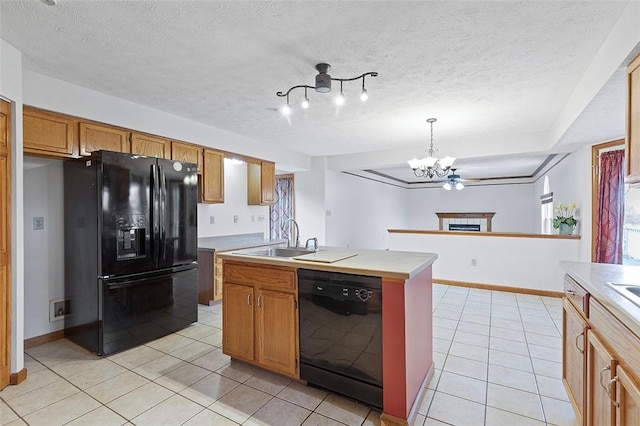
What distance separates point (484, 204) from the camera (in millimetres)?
9961

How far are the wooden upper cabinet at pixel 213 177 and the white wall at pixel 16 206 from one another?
6.32 ft

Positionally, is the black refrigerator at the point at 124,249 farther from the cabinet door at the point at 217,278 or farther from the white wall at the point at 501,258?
the white wall at the point at 501,258

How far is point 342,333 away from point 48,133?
2.96m

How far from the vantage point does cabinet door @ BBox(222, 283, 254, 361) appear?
239 centimetres

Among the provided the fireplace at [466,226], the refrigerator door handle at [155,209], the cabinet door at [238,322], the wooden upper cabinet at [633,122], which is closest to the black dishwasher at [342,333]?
the cabinet door at [238,322]

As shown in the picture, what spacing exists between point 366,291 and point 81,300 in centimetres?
269

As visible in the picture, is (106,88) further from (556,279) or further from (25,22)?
(556,279)

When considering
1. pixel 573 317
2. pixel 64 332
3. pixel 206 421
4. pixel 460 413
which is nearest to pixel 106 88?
pixel 64 332

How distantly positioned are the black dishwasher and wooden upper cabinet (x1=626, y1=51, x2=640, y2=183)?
1.51 metres

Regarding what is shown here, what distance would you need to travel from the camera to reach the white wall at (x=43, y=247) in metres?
2.93

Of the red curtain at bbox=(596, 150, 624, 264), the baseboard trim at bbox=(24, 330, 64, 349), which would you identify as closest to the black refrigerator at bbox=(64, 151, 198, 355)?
the baseboard trim at bbox=(24, 330, 64, 349)

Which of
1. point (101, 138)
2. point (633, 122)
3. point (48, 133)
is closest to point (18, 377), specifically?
point (48, 133)

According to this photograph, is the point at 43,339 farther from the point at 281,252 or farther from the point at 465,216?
the point at 465,216

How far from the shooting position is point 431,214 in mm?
10750
